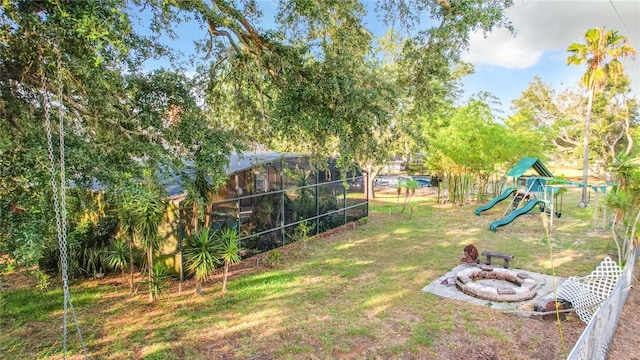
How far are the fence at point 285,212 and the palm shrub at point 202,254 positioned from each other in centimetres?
128

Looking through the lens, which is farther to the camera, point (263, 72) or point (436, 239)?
point (436, 239)

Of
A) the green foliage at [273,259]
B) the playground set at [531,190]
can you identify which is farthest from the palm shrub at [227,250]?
the playground set at [531,190]

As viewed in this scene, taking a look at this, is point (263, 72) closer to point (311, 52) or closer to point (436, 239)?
point (311, 52)

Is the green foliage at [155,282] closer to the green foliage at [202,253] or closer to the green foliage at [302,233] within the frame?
the green foliage at [202,253]

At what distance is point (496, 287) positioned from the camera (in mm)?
6832

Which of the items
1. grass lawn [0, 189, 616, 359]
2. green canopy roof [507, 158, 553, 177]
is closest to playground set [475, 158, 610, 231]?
green canopy roof [507, 158, 553, 177]

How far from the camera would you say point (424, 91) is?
550cm

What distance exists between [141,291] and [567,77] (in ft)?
95.5

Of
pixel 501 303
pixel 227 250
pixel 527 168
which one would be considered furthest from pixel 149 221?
pixel 527 168

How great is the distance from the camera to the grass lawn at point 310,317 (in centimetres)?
480

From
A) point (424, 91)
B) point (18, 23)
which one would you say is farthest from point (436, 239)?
point (18, 23)

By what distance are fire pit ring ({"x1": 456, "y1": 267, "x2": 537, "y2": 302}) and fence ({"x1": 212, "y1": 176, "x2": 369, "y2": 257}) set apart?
118 inches

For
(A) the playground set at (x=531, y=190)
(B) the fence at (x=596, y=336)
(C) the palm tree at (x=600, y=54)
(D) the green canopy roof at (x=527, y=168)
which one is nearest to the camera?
(B) the fence at (x=596, y=336)

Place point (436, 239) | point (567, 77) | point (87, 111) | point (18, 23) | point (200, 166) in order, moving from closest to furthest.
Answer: point (18, 23) < point (87, 111) < point (200, 166) < point (436, 239) < point (567, 77)
